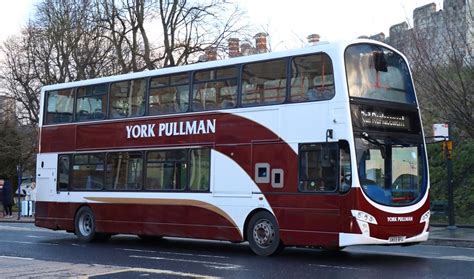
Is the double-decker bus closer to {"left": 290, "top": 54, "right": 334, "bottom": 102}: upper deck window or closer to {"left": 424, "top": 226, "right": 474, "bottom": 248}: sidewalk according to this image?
{"left": 290, "top": 54, "right": 334, "bottom": 102}: upper deck window

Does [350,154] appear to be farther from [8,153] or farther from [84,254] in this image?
[8,153]

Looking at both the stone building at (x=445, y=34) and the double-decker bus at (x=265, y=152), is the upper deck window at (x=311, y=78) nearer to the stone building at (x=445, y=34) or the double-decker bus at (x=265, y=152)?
the double-decker bus at (x=265, y=152)

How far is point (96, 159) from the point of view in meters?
17.6

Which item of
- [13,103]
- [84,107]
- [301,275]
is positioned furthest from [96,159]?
[13,103]

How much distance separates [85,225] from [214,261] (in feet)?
20.3

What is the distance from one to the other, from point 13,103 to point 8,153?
372 centimetres

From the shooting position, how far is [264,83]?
1408 centimetres

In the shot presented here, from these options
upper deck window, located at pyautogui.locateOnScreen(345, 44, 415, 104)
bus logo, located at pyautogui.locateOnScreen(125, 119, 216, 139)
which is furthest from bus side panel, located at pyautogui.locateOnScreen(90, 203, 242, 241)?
upper deck window, located at pyautogui.locateOnScreen(345, 44, 415, 104)

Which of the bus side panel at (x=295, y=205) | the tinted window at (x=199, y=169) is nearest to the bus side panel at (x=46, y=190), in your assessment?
the tinted window at (x=199, y=169)

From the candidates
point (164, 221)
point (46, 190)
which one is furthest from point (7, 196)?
point (164, 221)

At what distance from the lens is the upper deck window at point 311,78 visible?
12969mm

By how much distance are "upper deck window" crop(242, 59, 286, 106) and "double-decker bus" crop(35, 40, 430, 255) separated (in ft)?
0.09

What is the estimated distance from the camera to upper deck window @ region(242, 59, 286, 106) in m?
13.8

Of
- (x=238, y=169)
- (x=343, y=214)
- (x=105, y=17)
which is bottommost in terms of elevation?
(x=343, y=214)
